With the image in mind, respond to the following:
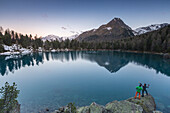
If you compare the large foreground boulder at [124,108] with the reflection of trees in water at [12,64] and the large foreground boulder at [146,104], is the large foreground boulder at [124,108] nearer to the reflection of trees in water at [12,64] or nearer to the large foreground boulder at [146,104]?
the large foreground boulder at [146,104]

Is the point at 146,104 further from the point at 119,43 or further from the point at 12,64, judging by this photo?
the point at 119,43

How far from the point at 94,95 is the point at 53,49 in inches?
6347

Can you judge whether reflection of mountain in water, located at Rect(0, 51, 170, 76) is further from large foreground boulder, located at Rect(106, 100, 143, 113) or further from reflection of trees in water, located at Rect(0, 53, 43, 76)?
large foreground boulder, located at Rect(106, 100, 143, 113)

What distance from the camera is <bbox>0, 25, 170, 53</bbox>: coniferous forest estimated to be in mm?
101312

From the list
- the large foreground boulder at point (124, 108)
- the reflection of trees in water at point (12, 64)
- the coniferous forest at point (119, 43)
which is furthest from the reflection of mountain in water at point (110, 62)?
the large foreground boulder at point (124, 108)

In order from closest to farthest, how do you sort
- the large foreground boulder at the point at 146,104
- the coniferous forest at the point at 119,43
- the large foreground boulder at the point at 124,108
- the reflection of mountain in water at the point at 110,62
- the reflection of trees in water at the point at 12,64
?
the large foreground boulder at the point at 124,108
the large foreground boulder at the point at 146,104
the reflection of trees in water at the point at 12,64
the reflection of mountain in water at the point at 110,62
the coniferous forest at the point at 119,43

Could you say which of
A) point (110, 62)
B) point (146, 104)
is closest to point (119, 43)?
point (110, 62)

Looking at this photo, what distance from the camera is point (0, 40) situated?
10606cm

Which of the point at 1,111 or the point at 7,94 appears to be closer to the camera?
the point at 1,111

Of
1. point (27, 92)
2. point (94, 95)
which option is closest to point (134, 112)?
point (94, 95)

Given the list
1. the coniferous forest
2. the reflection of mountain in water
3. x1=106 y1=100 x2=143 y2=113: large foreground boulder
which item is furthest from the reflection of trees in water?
the coniferous forest

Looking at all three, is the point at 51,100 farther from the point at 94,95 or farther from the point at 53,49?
the point at 53,49

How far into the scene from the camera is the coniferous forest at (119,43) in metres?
101

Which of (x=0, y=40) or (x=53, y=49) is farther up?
(x=0, y=40)
